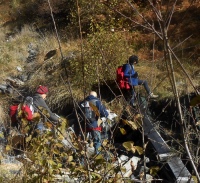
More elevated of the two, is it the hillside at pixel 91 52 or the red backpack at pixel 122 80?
the red backpack at pixel 122 80

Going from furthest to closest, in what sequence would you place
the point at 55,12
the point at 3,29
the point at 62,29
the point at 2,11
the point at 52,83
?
1. the point at 2,11
2. the point at 3,29
3. the point at 55,12
4. the point at 62,29
5. the point at 52,83

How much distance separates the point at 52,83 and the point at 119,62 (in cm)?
210

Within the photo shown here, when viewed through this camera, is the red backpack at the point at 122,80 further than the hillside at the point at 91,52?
No

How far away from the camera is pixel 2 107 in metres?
13.7

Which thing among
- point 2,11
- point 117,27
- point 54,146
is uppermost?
point 54,146

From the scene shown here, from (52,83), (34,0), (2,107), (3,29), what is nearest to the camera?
(2,107)

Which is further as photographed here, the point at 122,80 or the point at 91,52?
the point at 91,52

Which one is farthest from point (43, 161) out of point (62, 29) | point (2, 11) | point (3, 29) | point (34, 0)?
point (2, 11)

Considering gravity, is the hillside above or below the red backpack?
below

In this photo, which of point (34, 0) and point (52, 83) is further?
point (34, 0)

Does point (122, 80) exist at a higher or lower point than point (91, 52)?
higher

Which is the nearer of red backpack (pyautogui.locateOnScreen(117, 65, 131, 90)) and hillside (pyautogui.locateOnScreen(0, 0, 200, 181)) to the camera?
red backpack (pyautogui.locateOnScreen(117, 65, 131, 90))

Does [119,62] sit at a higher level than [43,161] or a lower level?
lower

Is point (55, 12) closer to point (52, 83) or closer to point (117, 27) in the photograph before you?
point (117, 27)
